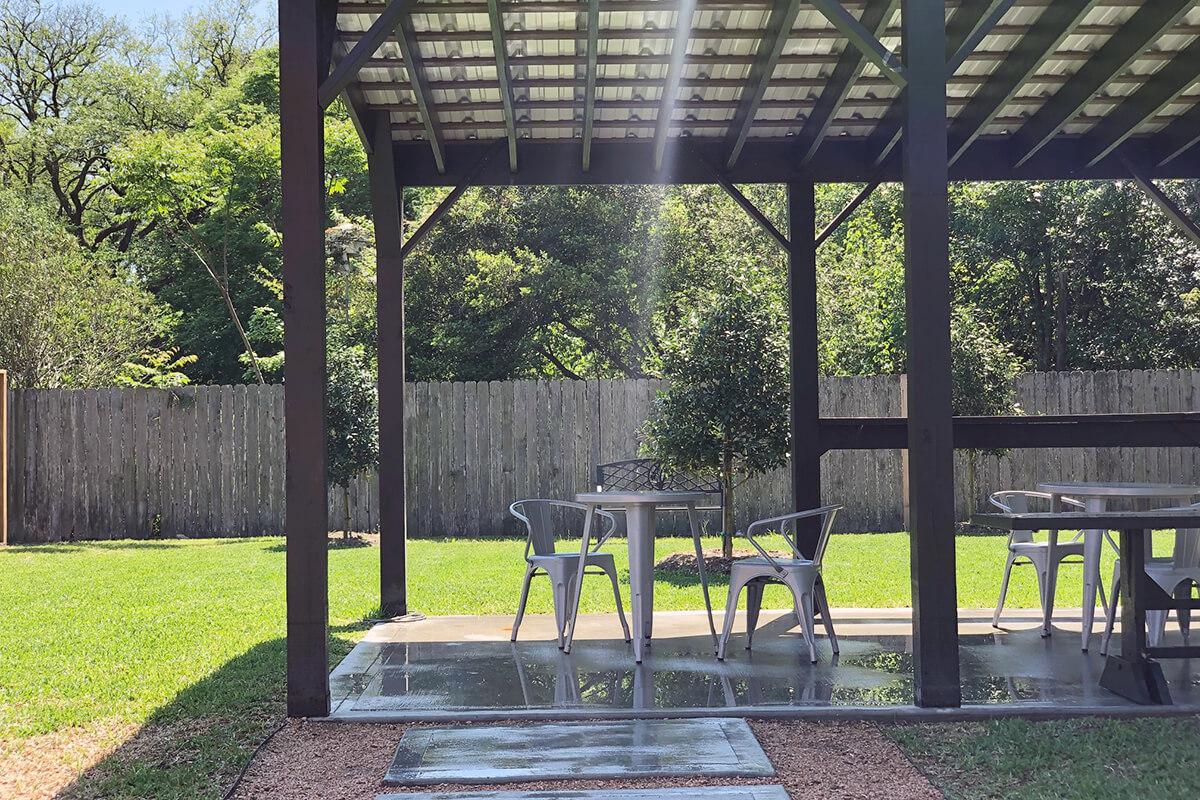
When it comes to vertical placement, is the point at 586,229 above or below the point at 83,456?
above

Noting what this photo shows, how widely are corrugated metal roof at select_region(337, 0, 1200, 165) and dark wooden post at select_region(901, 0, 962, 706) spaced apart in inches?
43.5

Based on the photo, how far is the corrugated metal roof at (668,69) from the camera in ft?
19.0

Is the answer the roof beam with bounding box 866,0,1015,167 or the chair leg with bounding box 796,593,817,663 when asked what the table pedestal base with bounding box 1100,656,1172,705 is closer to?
the chair leg with bounding box 796,593,817,663

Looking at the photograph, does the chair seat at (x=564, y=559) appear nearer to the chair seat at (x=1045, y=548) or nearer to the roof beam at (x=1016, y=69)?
the chair seat at (x=1045, y=548)

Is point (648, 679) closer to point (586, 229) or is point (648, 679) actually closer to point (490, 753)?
point (490, 753)

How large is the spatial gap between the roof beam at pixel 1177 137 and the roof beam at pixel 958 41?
5.52 ft

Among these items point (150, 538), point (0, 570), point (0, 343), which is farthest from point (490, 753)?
point (0, 343)

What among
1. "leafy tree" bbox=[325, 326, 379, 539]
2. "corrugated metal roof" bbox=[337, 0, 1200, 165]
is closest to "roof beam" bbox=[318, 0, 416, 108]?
"corrugated metal roof" bbox=[337, 0, 1200, 165]

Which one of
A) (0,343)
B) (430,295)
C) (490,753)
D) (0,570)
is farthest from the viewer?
(430,295)

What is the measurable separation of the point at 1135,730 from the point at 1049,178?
13.5 ft

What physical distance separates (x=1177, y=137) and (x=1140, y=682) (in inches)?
150

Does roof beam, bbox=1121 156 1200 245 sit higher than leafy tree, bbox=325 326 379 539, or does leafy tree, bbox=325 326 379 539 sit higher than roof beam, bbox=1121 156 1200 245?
roof beam, bbox=1121 156 1200 245

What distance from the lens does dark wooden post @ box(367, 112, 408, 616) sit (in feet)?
24.0

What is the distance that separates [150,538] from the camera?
533 inches
